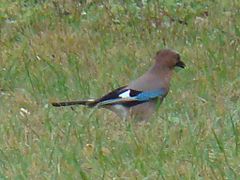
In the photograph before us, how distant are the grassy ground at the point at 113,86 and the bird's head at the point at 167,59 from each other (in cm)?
31

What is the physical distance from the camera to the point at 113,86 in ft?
26.1

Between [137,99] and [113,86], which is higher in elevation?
[137,99]

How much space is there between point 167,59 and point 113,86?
0.85 metres

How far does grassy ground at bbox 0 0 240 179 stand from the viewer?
5883 mm

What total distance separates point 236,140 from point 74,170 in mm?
1046

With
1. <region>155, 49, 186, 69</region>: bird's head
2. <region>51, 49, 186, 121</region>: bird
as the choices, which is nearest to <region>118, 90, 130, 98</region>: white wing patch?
<region>51, 49, 186, 121</region>: bird

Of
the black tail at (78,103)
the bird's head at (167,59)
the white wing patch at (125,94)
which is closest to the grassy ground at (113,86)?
the black tail at (78,103)

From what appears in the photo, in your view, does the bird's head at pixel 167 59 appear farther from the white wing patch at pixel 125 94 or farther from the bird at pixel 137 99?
the white wing patch at pixel 125 94

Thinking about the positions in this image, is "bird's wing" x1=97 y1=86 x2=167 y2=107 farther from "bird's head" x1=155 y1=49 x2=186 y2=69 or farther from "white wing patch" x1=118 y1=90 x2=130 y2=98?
"bird's head" x1=155 y1=49 x2=186 y2=69

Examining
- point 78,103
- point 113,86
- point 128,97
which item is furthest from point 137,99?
point 113,86

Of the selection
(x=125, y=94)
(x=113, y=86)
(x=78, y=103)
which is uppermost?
(x=125, y=94)

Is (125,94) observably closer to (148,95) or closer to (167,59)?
(148,95)

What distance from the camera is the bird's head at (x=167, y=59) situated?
7.18 meters

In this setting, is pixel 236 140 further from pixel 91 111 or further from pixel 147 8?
pixel 147 8
